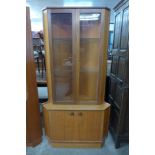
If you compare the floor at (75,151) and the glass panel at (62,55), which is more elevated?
the glass panel at (62,55)

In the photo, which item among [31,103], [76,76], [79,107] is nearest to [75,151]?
[79,107]

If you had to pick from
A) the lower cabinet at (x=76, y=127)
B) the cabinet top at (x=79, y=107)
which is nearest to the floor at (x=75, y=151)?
the lower cabinet at (x=76, y=127)

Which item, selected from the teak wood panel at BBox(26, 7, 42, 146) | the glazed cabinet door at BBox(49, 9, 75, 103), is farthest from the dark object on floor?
the teak wood panel at BBox(26, 7, 42, 146)

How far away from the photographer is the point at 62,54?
190 cm

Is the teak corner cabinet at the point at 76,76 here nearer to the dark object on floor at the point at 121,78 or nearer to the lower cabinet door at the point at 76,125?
the lower cabinet door at the point at 76,125

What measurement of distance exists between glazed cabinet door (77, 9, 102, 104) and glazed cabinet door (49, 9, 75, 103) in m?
0.11

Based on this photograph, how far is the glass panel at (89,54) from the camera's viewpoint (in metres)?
1.76

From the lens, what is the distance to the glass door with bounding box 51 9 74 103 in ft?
5.77

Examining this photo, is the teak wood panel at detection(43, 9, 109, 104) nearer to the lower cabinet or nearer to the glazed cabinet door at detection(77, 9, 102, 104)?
the glazed cabinet door at detection(77, 9, 102, 104)

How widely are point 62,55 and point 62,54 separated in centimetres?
1

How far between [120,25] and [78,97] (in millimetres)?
1065

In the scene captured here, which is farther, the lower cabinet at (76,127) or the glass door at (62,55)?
the lower cabinet at (76,127)
